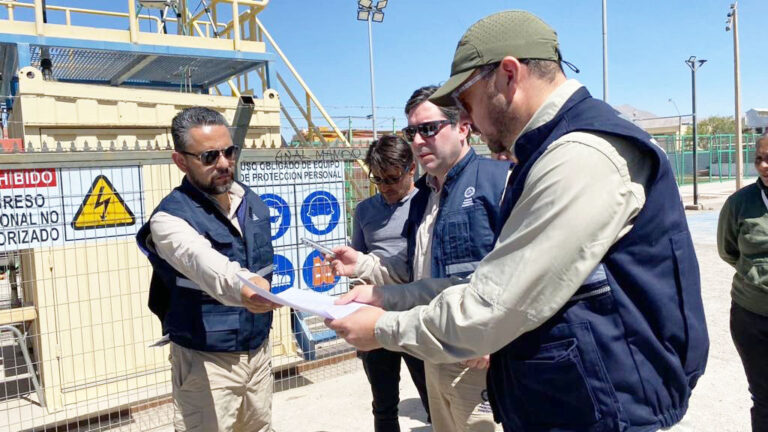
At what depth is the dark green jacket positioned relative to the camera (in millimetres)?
3225

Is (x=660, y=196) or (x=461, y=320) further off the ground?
(x=660, y=196)

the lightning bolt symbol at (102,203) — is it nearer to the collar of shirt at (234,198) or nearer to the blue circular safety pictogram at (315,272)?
the blue circular safety pictogram at (315,272)

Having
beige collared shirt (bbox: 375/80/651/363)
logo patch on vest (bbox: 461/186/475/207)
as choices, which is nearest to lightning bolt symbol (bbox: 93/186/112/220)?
logo patch on vest (bbox: 461/186/475/207)

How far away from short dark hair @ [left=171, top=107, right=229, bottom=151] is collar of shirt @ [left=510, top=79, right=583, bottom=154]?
183 centimetres

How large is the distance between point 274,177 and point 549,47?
397cm

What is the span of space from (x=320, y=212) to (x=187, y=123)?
279 centimetres

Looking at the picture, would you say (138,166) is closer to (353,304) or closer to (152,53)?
(152,53)

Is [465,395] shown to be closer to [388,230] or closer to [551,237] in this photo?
[388,230]

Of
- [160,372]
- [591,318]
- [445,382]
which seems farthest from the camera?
[160,372]

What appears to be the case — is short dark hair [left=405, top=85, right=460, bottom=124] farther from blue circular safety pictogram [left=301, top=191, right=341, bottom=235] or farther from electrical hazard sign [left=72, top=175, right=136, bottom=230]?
electrical hazard sign [left=72, top=175, right=136, bottom=230]

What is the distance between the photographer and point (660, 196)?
4.51 ft

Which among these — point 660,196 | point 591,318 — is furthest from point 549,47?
point 591,318

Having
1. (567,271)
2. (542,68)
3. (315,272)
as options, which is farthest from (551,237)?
(315,272)

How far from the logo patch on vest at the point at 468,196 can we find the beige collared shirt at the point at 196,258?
1036 mm
